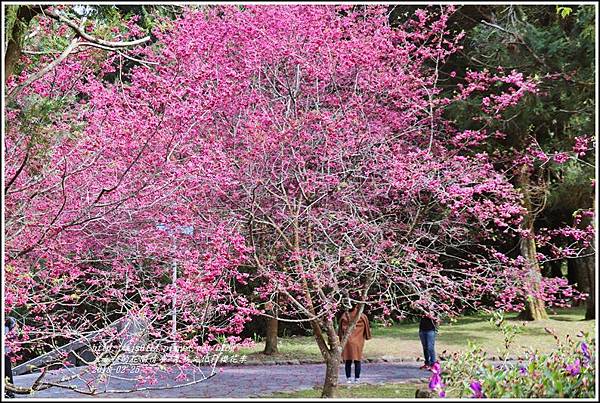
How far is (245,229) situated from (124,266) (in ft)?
3.96

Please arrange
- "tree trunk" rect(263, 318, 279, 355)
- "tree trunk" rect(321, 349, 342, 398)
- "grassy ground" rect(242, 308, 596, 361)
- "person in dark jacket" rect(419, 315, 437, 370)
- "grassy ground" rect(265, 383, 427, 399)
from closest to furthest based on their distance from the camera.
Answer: "tree trunk" rect(321, 349, 342, 398), "grassy ground" rect(265, 383, 427, 399), "person in dark jacket" rect(419, 315, 437, 370), "grassy ground" rect(242, 308, 596, 361), "tree trunk" rect(263, 318, 279, 355)

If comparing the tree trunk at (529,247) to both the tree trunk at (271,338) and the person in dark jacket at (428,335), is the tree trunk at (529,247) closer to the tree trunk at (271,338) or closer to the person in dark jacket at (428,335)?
the person in dark jacket at (428,335)

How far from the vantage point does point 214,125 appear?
6383mm

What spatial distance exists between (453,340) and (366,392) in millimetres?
4319

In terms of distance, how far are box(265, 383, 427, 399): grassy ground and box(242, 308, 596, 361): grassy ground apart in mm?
2728

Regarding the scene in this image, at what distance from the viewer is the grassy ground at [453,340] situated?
10.0m

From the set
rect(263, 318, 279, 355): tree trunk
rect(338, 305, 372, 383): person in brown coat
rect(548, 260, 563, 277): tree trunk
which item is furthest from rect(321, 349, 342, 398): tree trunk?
rect(548, 260, 563, 277): tree trunk

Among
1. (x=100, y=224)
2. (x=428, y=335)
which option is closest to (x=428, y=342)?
(x=428, y=335)

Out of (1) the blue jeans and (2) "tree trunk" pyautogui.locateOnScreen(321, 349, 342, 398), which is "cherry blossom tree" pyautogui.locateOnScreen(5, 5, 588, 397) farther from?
(1) the blue jeans

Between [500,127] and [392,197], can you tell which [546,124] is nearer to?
[500,127]

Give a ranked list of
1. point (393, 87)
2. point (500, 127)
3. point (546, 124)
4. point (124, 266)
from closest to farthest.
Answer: point (124, 266), point (393, 87), point (500, 127), point (546, 124)

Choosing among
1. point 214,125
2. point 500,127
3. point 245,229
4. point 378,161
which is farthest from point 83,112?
point 500,127

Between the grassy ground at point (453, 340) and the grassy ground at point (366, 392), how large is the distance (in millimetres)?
2728

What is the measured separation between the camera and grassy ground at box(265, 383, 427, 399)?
666 centimetres
